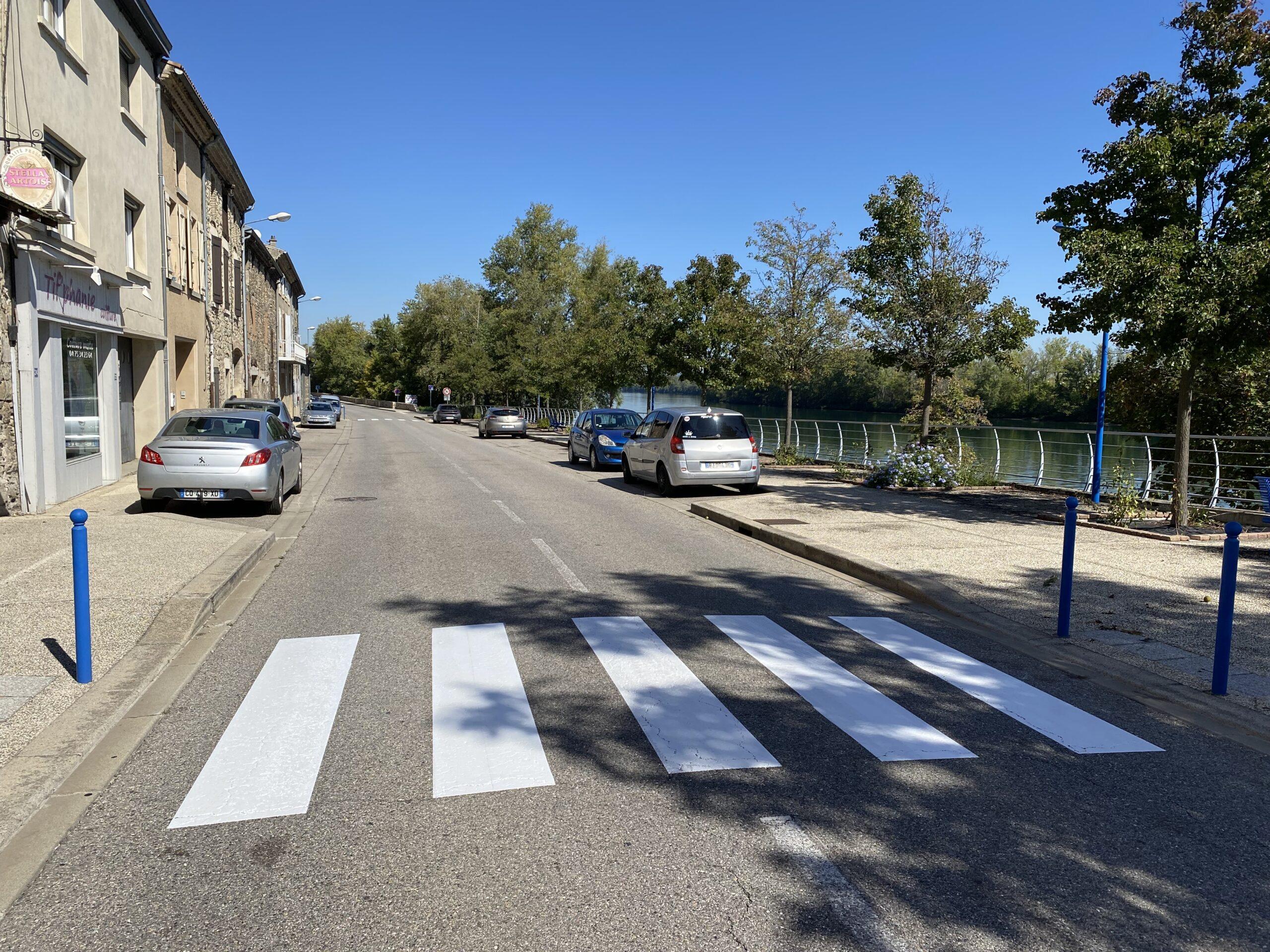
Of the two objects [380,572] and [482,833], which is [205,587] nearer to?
Result: [380,572]

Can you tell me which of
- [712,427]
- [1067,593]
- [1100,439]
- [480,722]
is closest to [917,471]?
[1100,439]

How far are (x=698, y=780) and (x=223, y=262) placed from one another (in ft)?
97.9

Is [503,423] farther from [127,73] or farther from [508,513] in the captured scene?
[508,513]

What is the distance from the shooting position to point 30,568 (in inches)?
324

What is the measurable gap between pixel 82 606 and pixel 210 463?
7585mm

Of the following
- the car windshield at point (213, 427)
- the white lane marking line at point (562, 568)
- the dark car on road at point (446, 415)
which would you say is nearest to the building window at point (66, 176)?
the car windshield at point (213, 427)

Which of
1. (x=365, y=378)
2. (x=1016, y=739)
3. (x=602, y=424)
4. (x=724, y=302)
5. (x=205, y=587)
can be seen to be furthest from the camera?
(x=365, y=378)

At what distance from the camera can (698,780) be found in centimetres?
405

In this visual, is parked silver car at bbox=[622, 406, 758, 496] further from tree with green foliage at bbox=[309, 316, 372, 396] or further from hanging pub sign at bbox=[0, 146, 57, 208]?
tree with green foliage at bbox=[309, 316, 372, 396]

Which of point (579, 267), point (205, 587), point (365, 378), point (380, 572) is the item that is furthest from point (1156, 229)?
point (365, 378)

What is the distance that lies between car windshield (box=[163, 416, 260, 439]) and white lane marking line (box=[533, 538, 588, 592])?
5.03m

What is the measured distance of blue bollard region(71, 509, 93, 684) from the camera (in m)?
5.20

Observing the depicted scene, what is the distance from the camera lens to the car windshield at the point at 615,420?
24.3 metres

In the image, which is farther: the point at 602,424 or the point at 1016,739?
the point at 602,424
